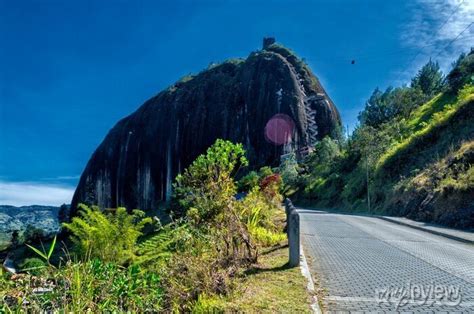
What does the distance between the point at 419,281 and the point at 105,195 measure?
6611cm

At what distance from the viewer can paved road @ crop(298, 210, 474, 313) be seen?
4309 mm

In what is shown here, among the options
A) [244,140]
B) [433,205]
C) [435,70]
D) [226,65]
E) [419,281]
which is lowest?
[419,281]

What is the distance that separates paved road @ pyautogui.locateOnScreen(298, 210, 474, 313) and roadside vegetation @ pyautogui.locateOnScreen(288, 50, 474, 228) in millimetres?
5486

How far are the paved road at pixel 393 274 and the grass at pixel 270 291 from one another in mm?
371

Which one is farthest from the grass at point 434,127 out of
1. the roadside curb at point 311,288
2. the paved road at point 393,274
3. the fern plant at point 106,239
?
the fern plant at point 106,239

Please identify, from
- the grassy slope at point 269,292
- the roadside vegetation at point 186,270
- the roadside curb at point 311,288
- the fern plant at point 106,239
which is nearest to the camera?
the roadside vegetation at point 186,270

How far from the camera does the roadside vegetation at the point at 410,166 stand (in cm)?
1512

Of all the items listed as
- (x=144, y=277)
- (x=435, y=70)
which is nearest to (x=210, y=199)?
(x=144, y=277)

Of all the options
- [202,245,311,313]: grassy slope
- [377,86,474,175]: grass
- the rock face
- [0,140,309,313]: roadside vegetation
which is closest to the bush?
[0,140,309,313]: roadside vegetation

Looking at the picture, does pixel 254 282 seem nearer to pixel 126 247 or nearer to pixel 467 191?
pixel 126 247

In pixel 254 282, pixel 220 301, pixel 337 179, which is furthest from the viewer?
pixel 337 179

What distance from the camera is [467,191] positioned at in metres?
13.3

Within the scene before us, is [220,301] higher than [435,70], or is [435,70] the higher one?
[435,70]

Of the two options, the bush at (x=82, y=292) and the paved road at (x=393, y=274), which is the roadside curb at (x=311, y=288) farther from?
the bush at (x=82, y=292)
